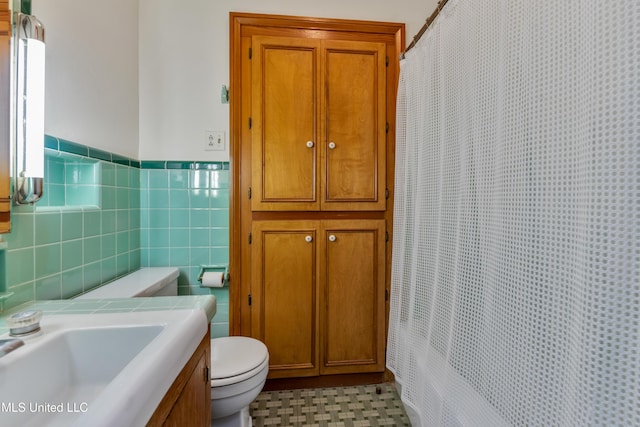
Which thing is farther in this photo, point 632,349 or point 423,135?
point 423,135

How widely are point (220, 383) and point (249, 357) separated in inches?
6.3

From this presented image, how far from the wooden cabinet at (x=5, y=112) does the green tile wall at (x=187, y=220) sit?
818mm

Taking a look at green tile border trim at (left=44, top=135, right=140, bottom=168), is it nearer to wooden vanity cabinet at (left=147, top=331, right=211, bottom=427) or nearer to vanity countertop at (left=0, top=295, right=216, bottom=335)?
vanity countertop at (left=0, top=295, right=216, bottom=335)

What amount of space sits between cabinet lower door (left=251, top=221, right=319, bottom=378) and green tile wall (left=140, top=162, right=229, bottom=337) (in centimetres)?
19

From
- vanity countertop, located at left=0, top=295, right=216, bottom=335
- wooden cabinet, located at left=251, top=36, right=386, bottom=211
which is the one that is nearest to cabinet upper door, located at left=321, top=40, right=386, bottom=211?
wooden cabinet, located at left=251, top=36, right=386, bottom=211

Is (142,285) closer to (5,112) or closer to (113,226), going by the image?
(113,226)

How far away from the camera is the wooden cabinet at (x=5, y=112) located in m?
0.77

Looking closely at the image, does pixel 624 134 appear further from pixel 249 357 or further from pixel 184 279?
pixel 184 279

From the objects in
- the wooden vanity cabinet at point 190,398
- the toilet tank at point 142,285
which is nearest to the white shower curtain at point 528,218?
the wooden vanity cabinet at point 190,398

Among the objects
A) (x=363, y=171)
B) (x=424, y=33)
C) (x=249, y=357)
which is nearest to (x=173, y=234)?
(x=249, y=357)

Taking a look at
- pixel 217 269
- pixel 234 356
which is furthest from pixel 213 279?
pixel 234 356

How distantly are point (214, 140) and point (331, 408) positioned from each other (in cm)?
158

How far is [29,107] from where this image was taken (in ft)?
2.68

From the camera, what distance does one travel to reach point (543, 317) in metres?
0.61
